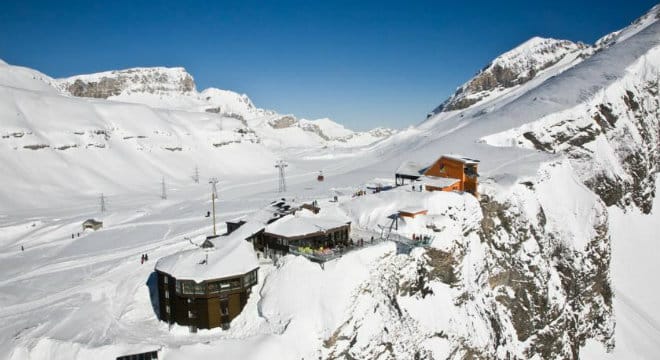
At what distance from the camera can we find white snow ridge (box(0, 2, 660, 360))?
2830 centimetres

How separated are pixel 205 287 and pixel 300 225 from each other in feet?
33.4

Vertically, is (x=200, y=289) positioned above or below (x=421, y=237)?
below

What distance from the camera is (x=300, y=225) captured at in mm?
35531

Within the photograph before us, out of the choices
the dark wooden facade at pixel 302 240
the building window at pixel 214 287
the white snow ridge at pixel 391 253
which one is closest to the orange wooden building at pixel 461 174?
the white snow ridge at pixel 391 253

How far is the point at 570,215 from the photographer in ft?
171

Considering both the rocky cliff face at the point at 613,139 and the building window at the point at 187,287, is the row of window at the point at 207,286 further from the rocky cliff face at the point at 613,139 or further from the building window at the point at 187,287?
the rocky cliff face at the point at 613,139

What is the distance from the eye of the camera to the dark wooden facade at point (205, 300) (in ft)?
91.1

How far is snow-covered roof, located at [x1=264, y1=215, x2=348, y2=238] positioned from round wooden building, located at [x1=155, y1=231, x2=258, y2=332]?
472cm

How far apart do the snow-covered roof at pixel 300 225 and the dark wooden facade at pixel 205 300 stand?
6015 mm

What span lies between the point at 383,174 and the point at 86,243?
→ 54.6 metres

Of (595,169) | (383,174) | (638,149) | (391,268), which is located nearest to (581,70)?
(638,149)

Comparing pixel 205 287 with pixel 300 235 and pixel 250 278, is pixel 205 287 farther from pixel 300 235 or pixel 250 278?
pixel 300 235

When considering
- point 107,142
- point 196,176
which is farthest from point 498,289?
point 107,142

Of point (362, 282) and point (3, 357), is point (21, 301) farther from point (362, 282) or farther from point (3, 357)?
point (362, 282)
